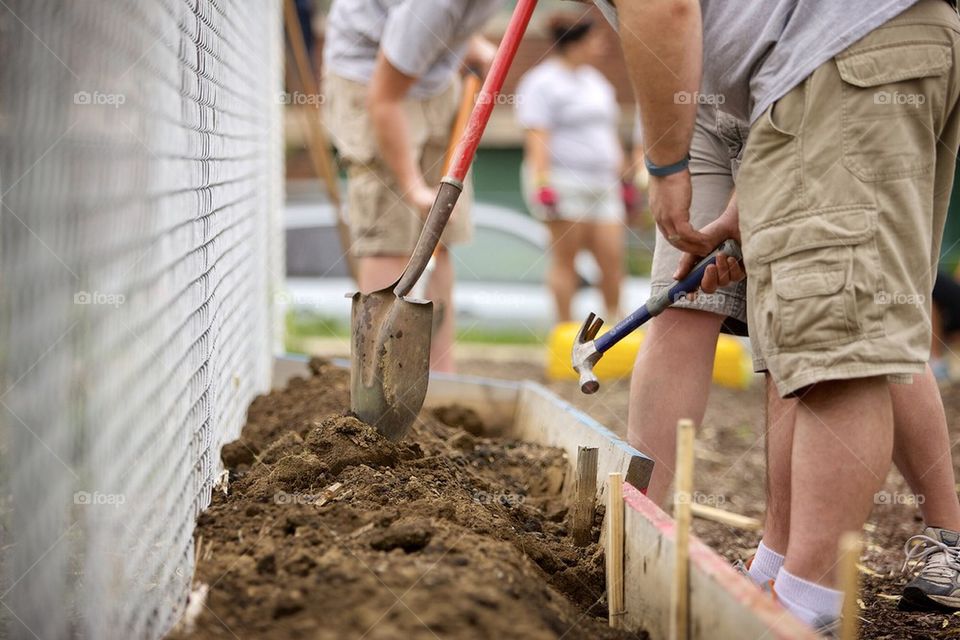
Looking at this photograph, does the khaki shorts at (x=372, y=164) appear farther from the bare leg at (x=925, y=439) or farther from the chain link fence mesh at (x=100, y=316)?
the bare leg at (x=925, y=439)

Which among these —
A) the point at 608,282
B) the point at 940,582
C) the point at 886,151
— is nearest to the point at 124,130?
the point at 886,151

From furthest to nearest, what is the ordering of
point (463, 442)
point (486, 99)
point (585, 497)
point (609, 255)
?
point (609, 255) → point (463, 442) → point (486, 99) → point (585, 497)

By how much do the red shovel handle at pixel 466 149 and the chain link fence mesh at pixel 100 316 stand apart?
1.78ft

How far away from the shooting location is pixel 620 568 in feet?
5.99

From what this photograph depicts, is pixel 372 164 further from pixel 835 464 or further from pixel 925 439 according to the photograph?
pixel 835 464

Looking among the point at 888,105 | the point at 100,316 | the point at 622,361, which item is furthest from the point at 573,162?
the point at 100,316

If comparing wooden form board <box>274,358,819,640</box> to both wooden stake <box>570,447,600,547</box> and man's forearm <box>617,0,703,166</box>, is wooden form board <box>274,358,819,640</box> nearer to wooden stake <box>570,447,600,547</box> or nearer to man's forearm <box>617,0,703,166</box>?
wooden stake <box>570,447,600,547</box>

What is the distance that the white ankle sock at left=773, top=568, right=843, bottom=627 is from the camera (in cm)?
177

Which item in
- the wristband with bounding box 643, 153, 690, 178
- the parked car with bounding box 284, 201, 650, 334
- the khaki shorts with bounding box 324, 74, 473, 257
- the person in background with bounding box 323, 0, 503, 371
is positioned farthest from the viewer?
the parked car with bounding box 284, 201, 650, 334

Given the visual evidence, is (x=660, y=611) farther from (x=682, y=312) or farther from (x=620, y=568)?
(x=682, y=312)

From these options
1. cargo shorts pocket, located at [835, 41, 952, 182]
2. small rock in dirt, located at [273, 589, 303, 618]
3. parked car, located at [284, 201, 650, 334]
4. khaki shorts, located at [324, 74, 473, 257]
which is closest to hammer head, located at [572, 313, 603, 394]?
cargo shorts pocket, located at [835, 41, 952, 182]

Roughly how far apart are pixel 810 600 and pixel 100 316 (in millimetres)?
1251

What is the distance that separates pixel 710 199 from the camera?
A: 7.57 ft

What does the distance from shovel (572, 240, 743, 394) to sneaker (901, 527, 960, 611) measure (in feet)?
2.46
